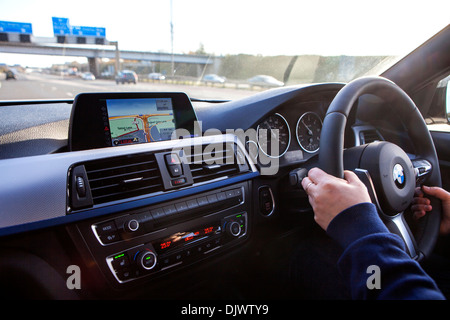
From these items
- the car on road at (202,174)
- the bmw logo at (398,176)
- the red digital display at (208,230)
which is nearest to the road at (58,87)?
the car on road at (202,174)

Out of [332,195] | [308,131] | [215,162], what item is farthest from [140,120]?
[308,131]

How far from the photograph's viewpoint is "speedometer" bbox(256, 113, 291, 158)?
2.16 metres

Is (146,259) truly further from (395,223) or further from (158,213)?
(395,223)

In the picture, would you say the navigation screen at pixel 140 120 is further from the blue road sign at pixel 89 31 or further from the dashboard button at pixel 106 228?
the blue road sign at pixel 89 31

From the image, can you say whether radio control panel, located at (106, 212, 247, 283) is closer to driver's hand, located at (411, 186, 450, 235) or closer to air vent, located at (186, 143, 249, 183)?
air vent, located at (186, 143, 249, 183)

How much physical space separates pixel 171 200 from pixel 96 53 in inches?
55.6

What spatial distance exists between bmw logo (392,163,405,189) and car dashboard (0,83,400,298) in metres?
0.46

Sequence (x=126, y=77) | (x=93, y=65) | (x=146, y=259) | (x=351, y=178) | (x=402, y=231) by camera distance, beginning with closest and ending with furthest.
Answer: (x=351, y=178) → (x=146, y=259) → (x=402, y=231) → (x=93, y=65) → (x=126, y=77)

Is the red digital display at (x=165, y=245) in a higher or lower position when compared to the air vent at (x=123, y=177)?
→ lower

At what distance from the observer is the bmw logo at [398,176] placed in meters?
1.60

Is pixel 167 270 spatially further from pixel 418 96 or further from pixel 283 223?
pixel 418 96

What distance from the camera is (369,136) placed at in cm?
245

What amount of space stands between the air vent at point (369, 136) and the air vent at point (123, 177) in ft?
5.30
